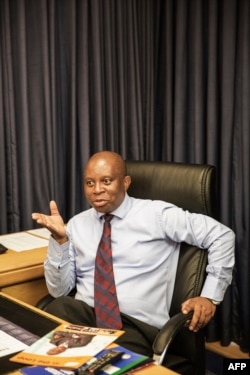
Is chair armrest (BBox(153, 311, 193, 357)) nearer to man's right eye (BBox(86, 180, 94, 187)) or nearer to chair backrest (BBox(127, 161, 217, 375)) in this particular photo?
chair backrest (BBox(127, 161, 217, 375))

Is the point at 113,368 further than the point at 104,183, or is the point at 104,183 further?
the point at 104,183

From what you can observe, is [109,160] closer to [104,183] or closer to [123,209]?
[104,183]

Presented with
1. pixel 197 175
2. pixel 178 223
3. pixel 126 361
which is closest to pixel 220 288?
pixel 178 223

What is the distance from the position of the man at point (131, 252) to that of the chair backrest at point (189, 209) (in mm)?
38

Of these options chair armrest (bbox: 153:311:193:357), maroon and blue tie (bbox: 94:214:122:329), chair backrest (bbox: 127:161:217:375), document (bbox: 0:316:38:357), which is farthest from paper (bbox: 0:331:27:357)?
chair backrest (bbox: 127:161:217:375)

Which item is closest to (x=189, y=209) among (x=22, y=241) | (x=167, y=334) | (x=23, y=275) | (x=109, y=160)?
(x=109, y=160)

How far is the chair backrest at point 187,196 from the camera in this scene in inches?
74.2

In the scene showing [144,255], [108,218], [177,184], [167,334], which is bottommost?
[167,334]

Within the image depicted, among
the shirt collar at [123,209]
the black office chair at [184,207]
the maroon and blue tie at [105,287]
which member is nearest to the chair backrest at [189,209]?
the black office chair at [184,207]

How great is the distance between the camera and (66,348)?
1.22 meters

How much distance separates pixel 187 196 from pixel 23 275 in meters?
0.73

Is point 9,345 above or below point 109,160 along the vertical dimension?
below

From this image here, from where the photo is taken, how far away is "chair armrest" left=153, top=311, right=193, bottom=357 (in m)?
1.52

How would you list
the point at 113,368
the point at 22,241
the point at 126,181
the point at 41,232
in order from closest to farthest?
1. the point at 113,368
2. the point at 126,181
3. the point at 22,241
4. the point at 41,232
